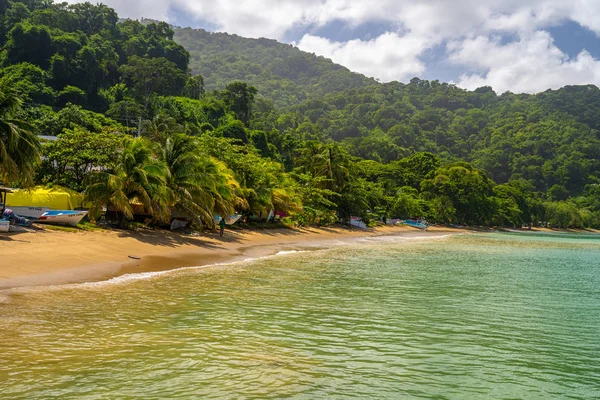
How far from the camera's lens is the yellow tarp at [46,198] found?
79.2 feet

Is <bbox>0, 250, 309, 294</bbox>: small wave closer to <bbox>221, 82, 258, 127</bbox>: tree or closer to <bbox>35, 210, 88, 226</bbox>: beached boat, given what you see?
<bbox>35, 210, 88, 226</bbox>: beached boat

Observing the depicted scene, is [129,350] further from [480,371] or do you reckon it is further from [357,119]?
[357,119]

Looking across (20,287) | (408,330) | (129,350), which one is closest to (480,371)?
(408,330)

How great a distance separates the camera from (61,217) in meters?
23.7

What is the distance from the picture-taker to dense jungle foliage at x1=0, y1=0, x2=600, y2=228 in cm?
2725

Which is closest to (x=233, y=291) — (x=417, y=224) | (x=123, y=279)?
(x=123, y=279)

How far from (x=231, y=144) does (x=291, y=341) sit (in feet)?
119

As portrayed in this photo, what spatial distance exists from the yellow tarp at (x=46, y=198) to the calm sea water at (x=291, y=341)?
1194cm

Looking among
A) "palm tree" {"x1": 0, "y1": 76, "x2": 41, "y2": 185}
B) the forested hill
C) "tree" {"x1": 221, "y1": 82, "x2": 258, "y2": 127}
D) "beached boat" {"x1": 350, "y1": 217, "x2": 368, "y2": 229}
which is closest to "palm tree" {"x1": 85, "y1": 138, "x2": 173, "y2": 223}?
"palm tree" {"x1": 0, "y1": 76, "x2": 41, "y2": 185}

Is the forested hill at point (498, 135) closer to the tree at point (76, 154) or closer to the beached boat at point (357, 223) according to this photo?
the beached boat at point (357, 223)

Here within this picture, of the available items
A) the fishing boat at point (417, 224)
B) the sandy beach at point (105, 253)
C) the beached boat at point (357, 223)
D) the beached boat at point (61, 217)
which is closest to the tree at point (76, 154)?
the beached boat at point (61, 217)

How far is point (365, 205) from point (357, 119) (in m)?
129

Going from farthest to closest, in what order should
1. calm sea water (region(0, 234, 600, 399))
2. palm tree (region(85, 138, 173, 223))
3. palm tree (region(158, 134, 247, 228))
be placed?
palm tree (region(158, 134, 247, 228)) → palm tree (region(85, 138, 173, 223)) → calm sea water (region(0, 234, 600, 399))

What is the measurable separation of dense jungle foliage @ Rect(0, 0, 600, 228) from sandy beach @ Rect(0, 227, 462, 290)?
232cm
